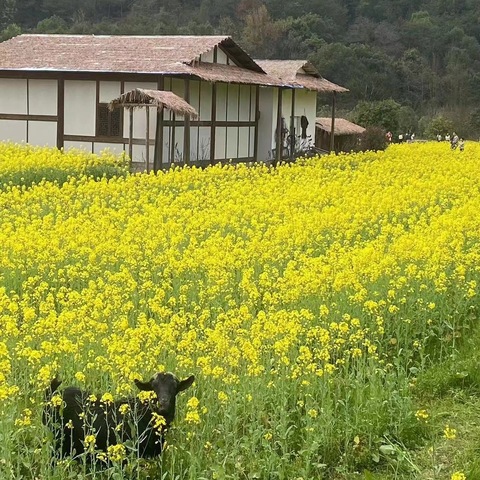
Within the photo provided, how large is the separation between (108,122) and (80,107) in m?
0.82

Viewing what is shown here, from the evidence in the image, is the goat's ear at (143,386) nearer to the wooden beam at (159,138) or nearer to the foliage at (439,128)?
the wooden beam at (159,138)

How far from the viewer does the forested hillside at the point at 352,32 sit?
52.6 metres

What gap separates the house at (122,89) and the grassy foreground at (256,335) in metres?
9.15

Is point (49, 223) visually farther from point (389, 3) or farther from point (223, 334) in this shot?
point (389, 3)

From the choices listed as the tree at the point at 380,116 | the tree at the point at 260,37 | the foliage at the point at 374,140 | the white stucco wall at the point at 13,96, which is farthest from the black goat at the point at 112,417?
the tree at the point at 260,37

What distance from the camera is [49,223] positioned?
31.6 ft

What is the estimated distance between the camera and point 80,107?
68.0 ft

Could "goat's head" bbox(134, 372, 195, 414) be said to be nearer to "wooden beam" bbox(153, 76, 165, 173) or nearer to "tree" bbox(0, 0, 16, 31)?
"wooden beam" bbox(153, 76, 165, 173)

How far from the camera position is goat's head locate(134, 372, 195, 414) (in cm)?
451

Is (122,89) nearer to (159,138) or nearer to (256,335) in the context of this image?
(159,138)

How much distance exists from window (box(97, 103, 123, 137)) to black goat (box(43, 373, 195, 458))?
1625cm

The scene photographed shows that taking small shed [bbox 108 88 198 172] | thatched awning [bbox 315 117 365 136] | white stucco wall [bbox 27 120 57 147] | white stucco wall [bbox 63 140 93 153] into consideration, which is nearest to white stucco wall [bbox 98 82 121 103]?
white stucco wall [bbox 63 140 93 153]

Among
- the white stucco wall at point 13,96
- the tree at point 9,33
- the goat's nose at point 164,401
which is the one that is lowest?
the goat's nose at point 164,401

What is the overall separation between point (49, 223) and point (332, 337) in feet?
14.8
